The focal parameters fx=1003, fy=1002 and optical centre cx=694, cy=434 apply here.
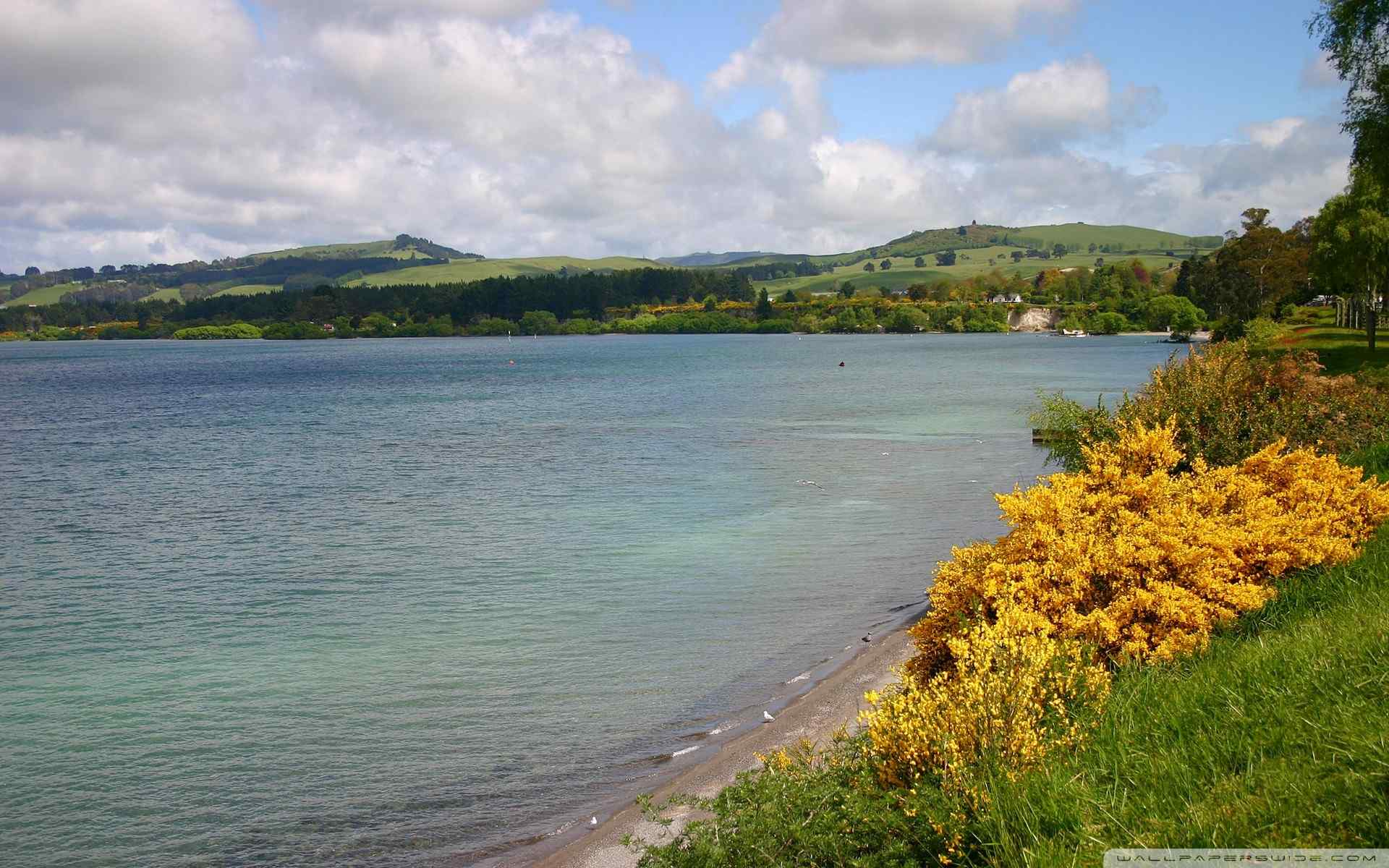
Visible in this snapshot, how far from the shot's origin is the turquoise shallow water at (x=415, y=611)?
12336 mm

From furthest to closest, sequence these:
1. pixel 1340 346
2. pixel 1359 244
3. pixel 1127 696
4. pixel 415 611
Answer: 1. pixel 1340 346
2. pixel 1359 244
3. pixel 415 611
4. pixel 1127 696

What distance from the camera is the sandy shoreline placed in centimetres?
1038

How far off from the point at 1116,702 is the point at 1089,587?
2098 millimetres

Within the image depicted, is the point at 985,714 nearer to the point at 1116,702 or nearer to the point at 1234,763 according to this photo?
the point at 1234,763

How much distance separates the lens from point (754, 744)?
12.7m

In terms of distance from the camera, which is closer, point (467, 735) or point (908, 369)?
point (467, 735)

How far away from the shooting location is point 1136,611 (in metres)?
9.84

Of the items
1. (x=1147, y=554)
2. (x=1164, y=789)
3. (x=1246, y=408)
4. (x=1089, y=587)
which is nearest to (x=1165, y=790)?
(x=1164, y=789)

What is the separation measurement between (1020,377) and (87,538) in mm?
81919

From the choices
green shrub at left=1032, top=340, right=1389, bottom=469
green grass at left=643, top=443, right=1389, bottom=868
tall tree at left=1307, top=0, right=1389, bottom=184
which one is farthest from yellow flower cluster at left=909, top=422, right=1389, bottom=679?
tall tree at left=1307, top=0, right=1389, bottom=184

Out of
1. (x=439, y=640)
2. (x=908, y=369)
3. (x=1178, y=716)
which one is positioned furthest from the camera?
(x=908, y=369)

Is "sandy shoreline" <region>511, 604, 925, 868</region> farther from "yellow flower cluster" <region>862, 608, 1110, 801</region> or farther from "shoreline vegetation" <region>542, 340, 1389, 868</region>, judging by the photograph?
"yellow flower cluster" <region>862, 608, 1110, 801</region>

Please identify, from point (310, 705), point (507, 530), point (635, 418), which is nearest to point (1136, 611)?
point (310, 705)

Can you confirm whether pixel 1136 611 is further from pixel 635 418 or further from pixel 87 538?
pixel 635 418
